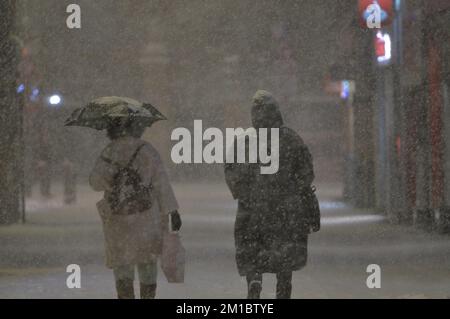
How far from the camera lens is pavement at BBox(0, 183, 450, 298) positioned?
37.2 ft

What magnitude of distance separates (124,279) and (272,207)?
4.33 feet

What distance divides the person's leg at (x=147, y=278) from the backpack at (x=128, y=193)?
18.0 inches

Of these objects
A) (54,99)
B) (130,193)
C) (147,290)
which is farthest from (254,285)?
(54,99)

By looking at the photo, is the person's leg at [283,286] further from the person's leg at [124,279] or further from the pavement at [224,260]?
the pavement at [224,260]

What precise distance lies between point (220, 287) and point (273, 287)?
57 centimetres

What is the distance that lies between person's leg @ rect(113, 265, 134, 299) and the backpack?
1.51ft

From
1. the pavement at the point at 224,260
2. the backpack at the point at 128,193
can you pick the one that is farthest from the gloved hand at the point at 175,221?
the pavement at the point at 224,260

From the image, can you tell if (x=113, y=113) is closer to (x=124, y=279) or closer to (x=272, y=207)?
(x=124, y=279)

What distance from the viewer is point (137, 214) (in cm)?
839

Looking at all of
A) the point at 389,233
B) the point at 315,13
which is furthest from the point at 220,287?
A: the point at 315,13

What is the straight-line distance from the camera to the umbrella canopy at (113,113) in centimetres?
839
